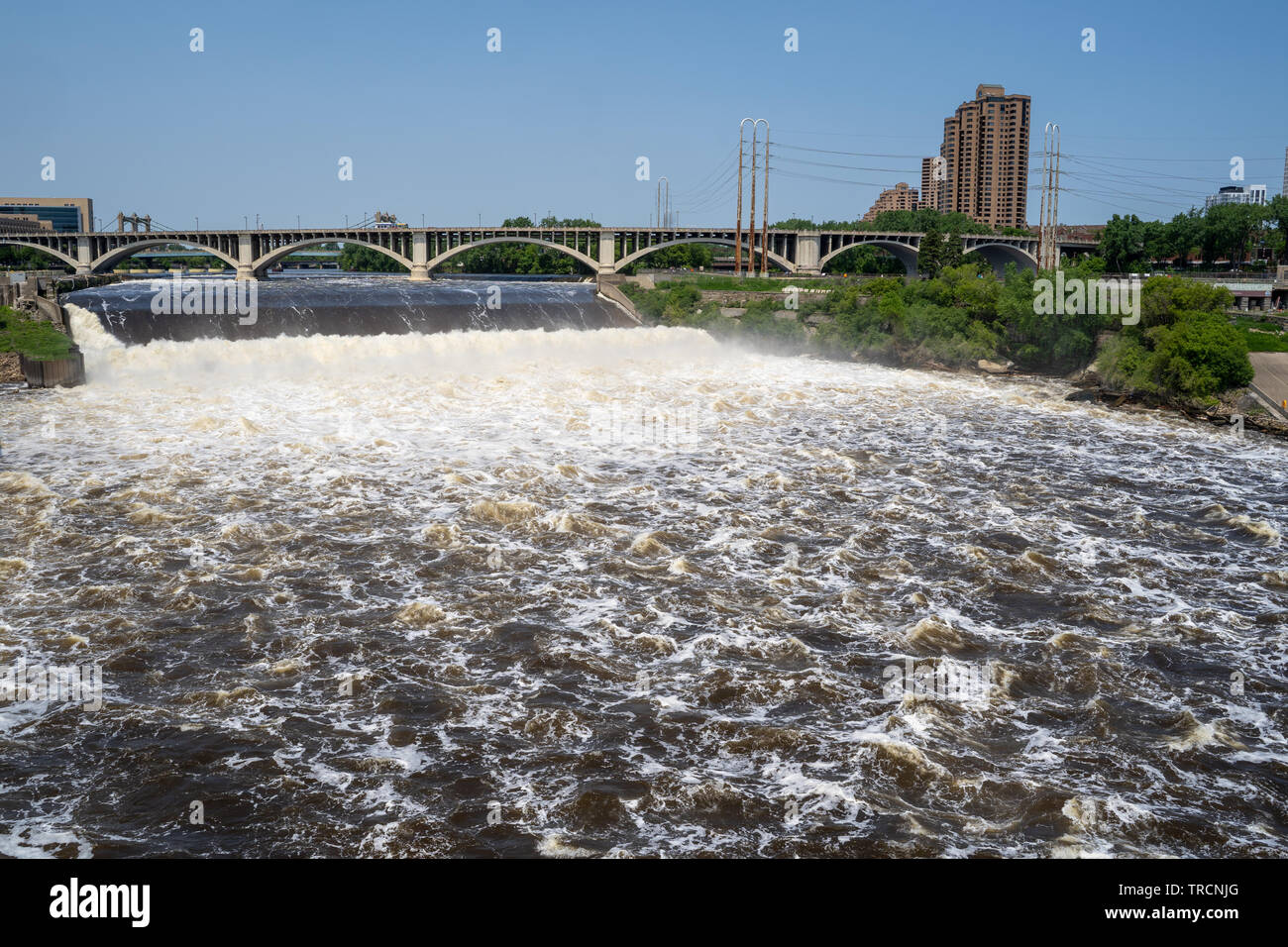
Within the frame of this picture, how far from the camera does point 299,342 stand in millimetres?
50875

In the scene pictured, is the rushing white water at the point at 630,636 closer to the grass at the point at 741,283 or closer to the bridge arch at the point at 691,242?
the grass at the point at 741,283

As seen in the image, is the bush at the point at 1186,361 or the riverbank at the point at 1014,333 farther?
the riverbank at the point at 1014,333

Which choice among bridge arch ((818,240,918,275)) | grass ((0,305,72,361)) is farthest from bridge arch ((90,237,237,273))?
grass ((0,305,72,361))

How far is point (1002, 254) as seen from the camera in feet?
461

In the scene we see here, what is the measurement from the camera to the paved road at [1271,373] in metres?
40.8

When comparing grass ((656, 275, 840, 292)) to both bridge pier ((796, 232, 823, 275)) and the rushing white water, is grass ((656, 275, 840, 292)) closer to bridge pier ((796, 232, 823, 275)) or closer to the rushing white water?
bridge pier ((796, 232, 823, 275))

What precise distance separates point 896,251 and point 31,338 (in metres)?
102

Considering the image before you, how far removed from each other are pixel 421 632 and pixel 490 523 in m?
6.74

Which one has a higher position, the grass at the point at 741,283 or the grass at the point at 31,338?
the grass at the point at 741,283

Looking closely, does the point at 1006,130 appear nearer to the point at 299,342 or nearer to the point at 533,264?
the point at 533,264

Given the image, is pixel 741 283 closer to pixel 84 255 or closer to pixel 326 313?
pixel 326 313

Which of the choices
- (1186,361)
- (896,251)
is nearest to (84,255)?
(896,251)

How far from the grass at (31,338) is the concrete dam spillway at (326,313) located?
13.5ft

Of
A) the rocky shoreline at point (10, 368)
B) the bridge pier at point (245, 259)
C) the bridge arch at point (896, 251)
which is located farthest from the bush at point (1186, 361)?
the bridge pier at point (245, 259)
